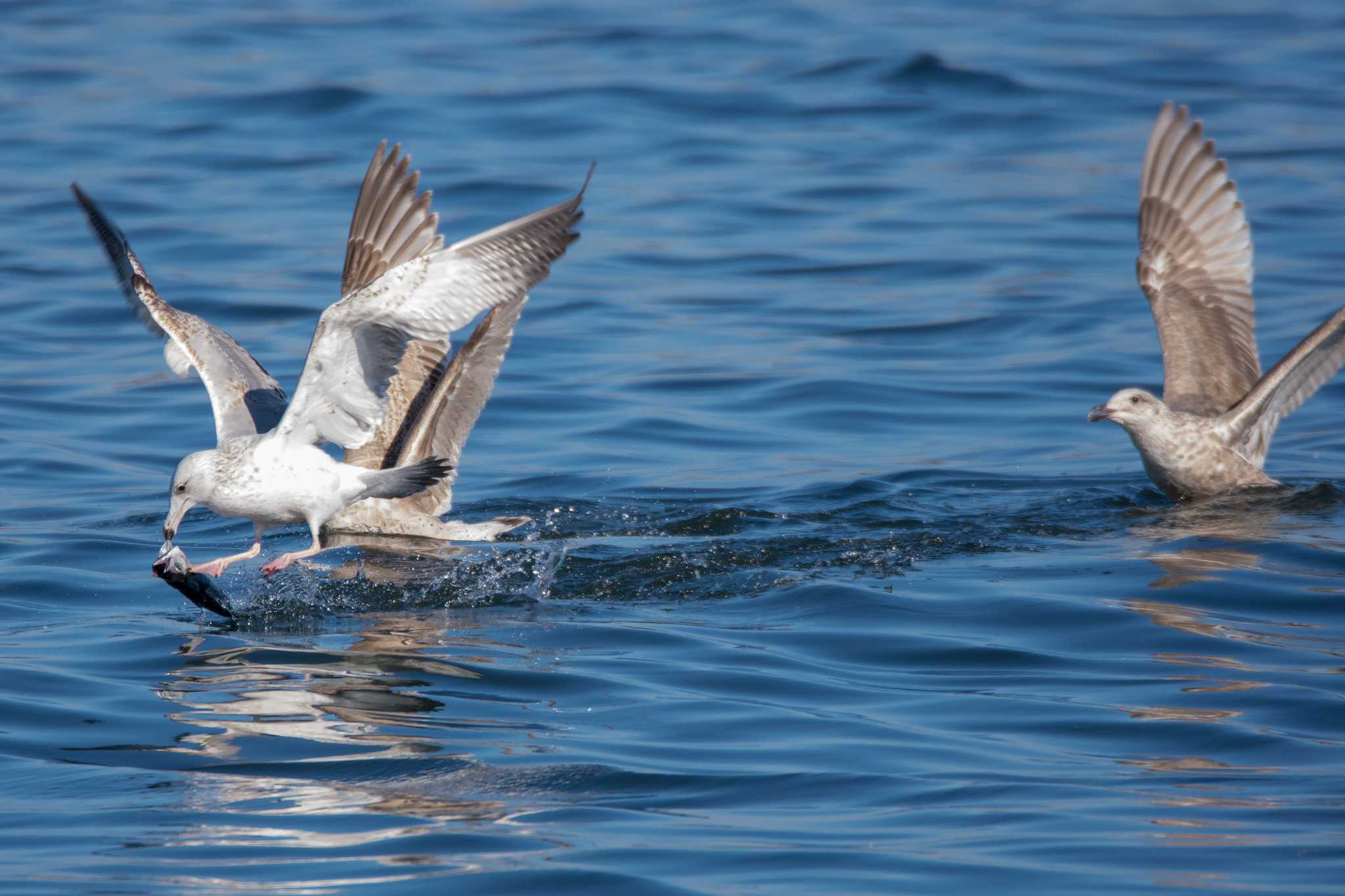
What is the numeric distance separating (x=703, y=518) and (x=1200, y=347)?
3.10 m

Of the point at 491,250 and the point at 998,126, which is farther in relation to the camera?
the point at 998,126

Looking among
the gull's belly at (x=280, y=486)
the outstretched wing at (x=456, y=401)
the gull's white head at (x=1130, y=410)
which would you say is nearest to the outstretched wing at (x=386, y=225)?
the outstretched wing at (x=456, y=401)

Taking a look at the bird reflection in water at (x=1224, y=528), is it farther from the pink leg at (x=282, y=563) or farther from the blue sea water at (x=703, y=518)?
the pink leg at (x=282, y=563)

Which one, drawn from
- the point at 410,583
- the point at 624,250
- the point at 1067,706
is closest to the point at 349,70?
the point at 624,250

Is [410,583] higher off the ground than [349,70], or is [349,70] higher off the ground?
[349,70]

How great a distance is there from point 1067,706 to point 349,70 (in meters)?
15.4

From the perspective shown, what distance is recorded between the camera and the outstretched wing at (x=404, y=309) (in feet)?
23.1

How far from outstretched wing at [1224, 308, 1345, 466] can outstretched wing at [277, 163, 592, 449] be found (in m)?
3.61

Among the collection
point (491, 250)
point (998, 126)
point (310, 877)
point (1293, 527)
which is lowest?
point (310, 877)

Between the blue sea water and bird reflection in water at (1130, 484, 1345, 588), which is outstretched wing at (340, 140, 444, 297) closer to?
the blue sea water

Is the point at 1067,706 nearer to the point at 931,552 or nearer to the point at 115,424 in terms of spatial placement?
the point at 931,552

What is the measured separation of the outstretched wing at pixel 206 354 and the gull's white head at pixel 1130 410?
4165mm

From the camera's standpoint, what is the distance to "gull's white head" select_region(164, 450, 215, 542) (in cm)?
728

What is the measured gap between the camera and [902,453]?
1000cm
